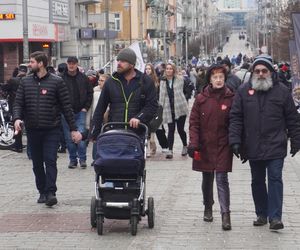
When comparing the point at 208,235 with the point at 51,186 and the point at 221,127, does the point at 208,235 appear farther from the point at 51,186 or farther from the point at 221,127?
the point at 51,186

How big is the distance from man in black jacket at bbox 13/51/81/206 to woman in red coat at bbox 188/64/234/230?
1.83 meters

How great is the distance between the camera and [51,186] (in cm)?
1058

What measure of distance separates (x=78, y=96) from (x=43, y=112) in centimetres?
391

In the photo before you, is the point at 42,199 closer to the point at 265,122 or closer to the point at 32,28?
the point at 265,122

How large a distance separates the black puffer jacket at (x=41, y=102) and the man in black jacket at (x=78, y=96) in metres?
3.45

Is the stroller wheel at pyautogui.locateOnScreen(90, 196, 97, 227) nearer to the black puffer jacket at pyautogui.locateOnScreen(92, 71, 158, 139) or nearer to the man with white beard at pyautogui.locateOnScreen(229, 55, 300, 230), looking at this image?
the black puffer jacket at pyautogui.locateOnScreen(92, 71, 158, 139)

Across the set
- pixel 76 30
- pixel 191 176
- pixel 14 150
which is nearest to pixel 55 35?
pixel 76 30

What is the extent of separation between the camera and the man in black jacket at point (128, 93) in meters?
9.48

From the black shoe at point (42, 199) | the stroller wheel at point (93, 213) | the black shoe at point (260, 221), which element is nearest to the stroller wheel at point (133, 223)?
the stroller wheel at point (93, 213)

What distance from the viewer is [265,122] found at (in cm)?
890

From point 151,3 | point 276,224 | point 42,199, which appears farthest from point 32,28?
point 151,3

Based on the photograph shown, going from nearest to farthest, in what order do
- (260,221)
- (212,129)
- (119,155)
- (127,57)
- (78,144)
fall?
(119,155) → (212,129) → (260,221) → (127,57) → (78,144)

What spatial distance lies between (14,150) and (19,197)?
625cm

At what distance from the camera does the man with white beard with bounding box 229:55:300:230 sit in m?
8.90
